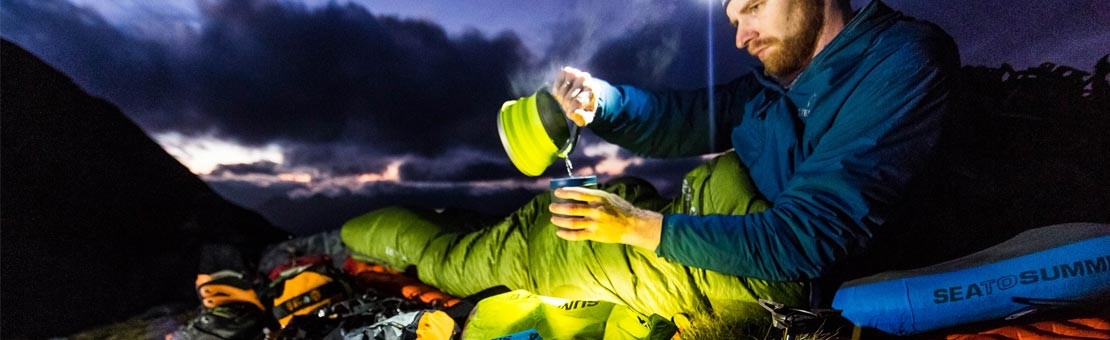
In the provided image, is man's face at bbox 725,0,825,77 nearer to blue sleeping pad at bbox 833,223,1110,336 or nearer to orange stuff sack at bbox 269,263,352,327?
blue sleeping pad at bbox 833,223,1110,336

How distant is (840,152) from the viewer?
1.09m

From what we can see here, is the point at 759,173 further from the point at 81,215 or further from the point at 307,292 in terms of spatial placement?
the point at 81,215

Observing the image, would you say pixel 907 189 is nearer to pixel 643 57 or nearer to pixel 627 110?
pixel 627 110

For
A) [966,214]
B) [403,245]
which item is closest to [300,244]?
[403,245]

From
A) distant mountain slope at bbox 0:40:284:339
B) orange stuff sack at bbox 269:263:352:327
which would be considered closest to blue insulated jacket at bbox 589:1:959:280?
orange stuff sack at bbox 269:263:352:327

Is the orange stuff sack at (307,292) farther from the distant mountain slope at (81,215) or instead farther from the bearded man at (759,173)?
the distant mountain slope at (81,215)

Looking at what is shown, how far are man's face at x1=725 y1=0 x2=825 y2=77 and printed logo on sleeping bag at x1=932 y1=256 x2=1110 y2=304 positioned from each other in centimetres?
72

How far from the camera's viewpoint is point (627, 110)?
1816 mm

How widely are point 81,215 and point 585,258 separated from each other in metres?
2.79

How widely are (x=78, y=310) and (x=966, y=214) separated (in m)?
3.71

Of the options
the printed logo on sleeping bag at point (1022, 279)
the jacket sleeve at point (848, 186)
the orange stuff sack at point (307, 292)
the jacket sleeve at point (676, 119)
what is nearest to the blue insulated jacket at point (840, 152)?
the jacket sleeve at point (848, 186)

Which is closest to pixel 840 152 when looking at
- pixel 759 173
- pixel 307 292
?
pixel 759 173

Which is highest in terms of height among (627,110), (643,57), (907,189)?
(643,57)

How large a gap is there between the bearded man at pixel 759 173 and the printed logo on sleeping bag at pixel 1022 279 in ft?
0.77
